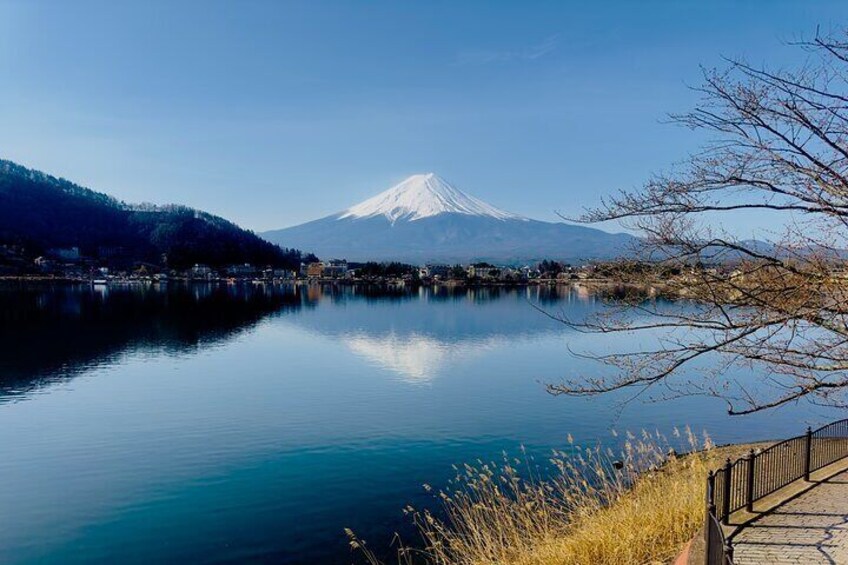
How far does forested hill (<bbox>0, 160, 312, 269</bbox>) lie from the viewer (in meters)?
164

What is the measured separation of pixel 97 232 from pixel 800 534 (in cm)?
20285

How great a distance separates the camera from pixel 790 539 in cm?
710

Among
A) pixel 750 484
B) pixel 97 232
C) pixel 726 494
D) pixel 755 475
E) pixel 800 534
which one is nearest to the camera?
pixel 800 534

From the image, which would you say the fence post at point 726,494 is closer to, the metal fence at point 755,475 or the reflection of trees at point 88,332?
the metal fence at point 755,475

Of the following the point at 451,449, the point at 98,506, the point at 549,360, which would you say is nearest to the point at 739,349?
the point at 451,449

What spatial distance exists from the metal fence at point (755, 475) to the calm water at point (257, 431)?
5.85 m

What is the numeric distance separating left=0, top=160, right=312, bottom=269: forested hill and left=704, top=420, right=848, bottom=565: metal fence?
17288cm

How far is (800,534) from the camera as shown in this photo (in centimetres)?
725

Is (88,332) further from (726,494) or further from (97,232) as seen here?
(97,232)

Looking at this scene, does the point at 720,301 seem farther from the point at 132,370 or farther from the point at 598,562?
the point at 132,370

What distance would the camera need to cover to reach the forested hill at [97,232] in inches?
6476

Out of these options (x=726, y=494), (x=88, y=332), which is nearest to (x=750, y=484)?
(x=726, y=494)

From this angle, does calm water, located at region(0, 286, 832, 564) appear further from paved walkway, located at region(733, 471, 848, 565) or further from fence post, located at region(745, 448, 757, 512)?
paved walkway, located at region(733, 471, 848, 565)

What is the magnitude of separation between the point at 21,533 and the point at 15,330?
37.7 metres
